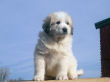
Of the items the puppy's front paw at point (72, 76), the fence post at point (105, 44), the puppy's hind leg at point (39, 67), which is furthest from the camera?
the fence post at point (105, 44)

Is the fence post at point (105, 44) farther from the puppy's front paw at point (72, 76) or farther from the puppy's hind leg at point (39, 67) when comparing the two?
the puppy's hind leg at point (39, 67)

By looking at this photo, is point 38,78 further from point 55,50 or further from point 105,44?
point 105,44

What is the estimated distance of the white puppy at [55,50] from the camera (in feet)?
12.0

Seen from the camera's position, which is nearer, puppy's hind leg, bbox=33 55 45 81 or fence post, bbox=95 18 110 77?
puppy's hind leg, bbox=33 55 45 81

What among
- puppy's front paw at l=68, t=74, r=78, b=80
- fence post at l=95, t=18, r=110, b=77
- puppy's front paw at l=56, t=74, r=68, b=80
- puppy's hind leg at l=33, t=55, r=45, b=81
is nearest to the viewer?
puppy's front paw at l=56, t=74, r=68, b=80

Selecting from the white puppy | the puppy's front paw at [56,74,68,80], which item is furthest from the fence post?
the puppy's front paw at [56,74,68,80]

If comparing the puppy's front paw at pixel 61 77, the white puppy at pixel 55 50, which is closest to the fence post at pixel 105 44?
the white puppy at pixel 55 50

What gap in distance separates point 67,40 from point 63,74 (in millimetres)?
516

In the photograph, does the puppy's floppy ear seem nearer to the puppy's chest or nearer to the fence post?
the puppy's chest

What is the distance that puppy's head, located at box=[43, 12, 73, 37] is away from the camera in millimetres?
3654

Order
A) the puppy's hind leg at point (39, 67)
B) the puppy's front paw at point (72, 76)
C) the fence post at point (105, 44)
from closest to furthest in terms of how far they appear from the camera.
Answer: the puppy's hind leg at point (39, 67)
the puppy's front paw at point (72, 76)
the fence post at point (105, 44)

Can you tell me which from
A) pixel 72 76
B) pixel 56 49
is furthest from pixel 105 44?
pixel 56 49

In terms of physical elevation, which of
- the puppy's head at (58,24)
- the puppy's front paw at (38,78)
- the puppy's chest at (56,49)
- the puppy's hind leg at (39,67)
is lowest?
the puppy's front paw at (38,78)

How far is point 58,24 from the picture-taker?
3.70 meters
